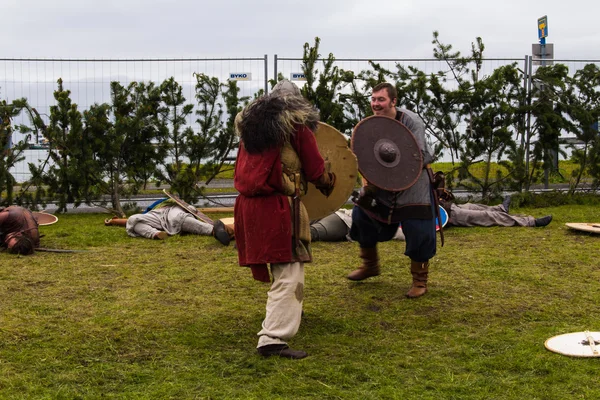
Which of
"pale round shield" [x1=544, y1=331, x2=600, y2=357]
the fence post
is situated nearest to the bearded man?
"pale round shield" [x1=544, y1=331, x2=600, y2=357]

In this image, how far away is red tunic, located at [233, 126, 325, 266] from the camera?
4090 millimetres

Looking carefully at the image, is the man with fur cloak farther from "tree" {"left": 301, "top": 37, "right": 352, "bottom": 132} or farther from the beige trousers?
"tree" {"left": 301, "top": 37, "right": 352, "bottom": 132}

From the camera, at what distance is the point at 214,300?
17.7 ft

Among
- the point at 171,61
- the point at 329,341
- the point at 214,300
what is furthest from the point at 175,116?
the point at 329,341

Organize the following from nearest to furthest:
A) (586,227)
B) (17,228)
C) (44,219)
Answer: (17,228)
(586,227)
(44,219)

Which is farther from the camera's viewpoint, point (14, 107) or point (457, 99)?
point (457, 99)

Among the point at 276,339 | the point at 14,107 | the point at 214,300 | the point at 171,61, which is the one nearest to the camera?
the point at 276,339

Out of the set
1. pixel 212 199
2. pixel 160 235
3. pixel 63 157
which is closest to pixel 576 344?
pixel 160 235

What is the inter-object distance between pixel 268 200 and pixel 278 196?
60mm

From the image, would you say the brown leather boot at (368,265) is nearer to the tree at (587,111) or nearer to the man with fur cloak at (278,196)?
the man with fur cloak at (278,196)

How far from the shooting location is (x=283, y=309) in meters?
4.08

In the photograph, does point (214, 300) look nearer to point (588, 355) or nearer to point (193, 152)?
point (588, 355)

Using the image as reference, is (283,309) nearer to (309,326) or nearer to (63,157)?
(309,326)

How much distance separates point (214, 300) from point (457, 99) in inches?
246
